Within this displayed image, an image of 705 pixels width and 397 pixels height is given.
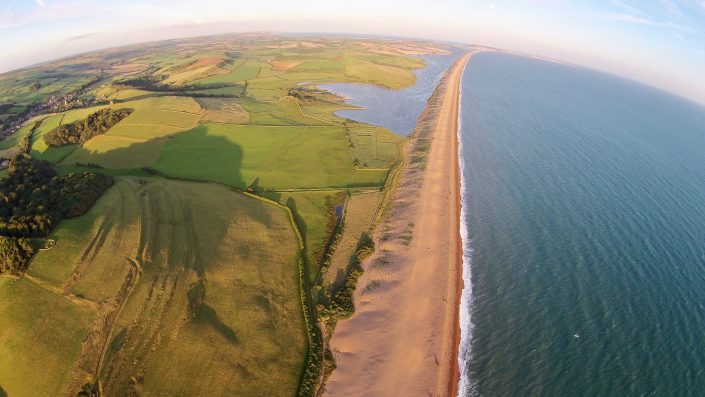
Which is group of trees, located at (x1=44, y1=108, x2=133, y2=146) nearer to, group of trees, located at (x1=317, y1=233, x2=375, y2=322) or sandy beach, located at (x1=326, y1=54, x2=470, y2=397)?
sandy beach, located at (x1=326, y1=54, x2=470, y2=397)

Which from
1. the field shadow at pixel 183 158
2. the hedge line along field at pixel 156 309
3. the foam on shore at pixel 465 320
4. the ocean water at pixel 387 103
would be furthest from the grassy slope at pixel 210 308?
the ocean water at pixel 387 103

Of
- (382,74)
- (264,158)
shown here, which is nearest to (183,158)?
(264,158)

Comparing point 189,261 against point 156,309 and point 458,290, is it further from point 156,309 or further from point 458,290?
point 458,290

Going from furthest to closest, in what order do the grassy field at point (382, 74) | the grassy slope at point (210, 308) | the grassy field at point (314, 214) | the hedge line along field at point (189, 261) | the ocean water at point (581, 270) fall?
1. the grassy field at point (382, 74)
2. the grassy field at point (314, 214)
3. the ocean water at point (581, 270)
4. the hedge line along field at point (189, 261)
5. the grassy slope at point (210, 308)

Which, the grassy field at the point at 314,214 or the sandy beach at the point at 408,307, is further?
the grassy field at the point at 314,214

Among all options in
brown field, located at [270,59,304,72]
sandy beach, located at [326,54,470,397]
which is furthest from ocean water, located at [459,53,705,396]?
brown field, located at [270,59,304,72]

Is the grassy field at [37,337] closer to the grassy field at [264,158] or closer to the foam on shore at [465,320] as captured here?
the grassy field at [264,158]
